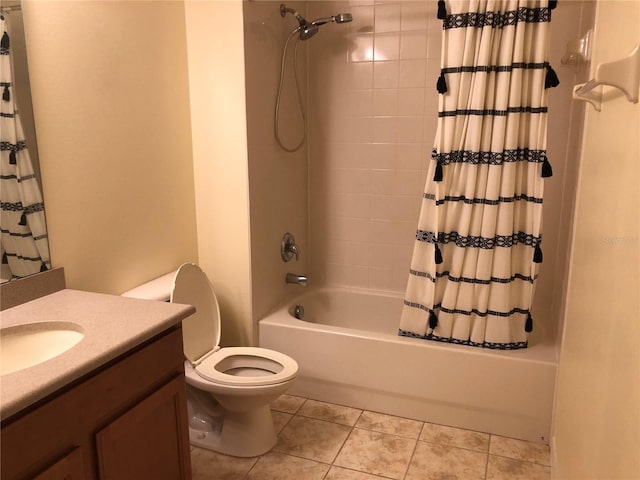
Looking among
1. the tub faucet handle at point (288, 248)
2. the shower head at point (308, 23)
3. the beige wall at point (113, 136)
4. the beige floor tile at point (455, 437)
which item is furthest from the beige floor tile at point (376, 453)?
the shower head at point (308, 23)

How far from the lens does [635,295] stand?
0.86m

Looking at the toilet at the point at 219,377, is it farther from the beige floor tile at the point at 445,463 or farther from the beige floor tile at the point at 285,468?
the beige floor tile at the point at 445,463

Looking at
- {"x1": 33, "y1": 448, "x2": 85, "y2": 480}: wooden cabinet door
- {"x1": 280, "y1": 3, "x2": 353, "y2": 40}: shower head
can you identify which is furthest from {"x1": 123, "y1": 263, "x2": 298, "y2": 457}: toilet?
{"x1": 280, "y1": 3, "x2": 353, "y2": 40}: shower head

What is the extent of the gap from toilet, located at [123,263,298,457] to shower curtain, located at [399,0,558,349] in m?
0.82

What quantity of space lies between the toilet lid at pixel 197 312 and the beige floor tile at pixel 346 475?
746 mm

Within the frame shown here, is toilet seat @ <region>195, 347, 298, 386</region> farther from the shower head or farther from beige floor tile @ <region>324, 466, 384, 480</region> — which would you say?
the shower head

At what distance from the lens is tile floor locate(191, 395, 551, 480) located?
207cm

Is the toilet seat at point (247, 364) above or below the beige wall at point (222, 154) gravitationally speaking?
below

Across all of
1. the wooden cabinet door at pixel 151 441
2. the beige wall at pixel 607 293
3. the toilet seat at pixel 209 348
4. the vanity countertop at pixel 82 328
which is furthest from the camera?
the toilet seat at pixel 209 348

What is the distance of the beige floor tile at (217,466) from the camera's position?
2.07 meters

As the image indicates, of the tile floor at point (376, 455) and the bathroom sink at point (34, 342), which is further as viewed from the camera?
the tile floor at point (376, 455)

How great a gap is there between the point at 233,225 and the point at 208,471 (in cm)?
112

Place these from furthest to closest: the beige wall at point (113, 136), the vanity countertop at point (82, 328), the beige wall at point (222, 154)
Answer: the beige wall at point (222, 154), the beige wall at point (113, 136), the vanity countertop at point (82, 328)

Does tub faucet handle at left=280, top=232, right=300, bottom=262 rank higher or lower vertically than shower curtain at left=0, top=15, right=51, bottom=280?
lower
